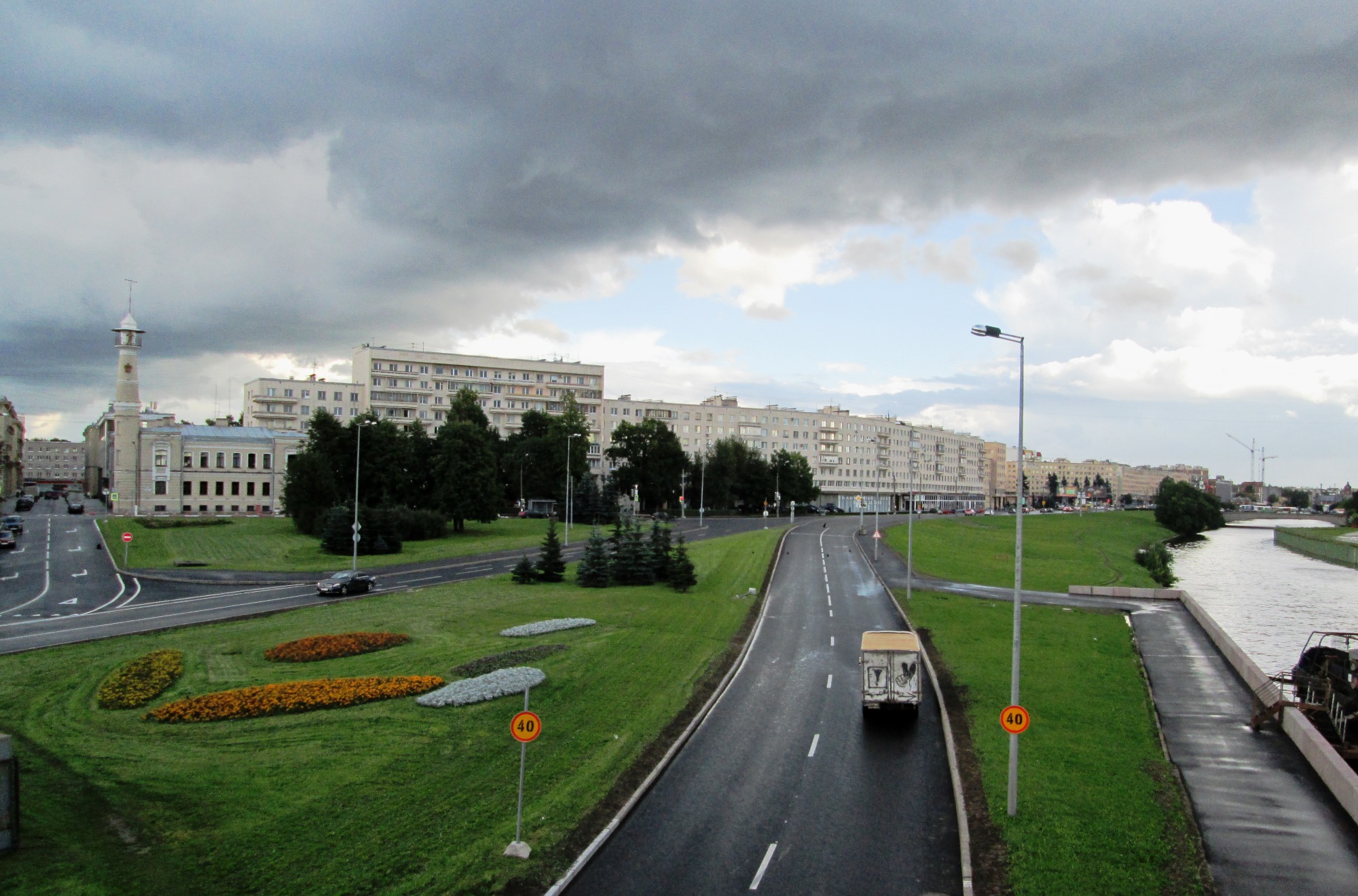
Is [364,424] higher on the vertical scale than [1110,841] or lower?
higher

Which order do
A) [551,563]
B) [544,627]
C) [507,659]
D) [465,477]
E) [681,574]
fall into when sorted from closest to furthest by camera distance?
[507,659], [544,627], [681,574], [551,563], [465,477]

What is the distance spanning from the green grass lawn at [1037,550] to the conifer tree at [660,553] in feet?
64.2

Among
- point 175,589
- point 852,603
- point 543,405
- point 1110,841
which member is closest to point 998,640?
point 852,603

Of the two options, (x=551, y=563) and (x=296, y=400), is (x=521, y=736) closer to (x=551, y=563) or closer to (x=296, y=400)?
(x=551, y=563)

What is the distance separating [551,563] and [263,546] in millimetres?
32240

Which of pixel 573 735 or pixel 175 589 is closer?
pixel 573 735

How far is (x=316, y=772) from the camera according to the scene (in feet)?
59.5

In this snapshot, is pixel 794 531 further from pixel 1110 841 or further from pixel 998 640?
pixel 1110 841

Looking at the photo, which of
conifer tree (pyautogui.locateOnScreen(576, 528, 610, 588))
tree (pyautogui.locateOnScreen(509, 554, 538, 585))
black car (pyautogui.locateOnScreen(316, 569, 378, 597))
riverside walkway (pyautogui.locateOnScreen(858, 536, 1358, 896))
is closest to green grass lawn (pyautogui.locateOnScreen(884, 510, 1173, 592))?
riverside walkway (pyautogui.locateOnScreen(858, 536, 1358, 896))

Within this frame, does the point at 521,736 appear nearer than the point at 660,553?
Yes

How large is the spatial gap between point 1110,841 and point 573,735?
41.1 feet

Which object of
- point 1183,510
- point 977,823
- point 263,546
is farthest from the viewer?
point 1183,510

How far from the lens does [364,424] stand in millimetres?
78812

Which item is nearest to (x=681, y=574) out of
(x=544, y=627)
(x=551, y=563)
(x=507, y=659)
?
(x=551, y=563)
